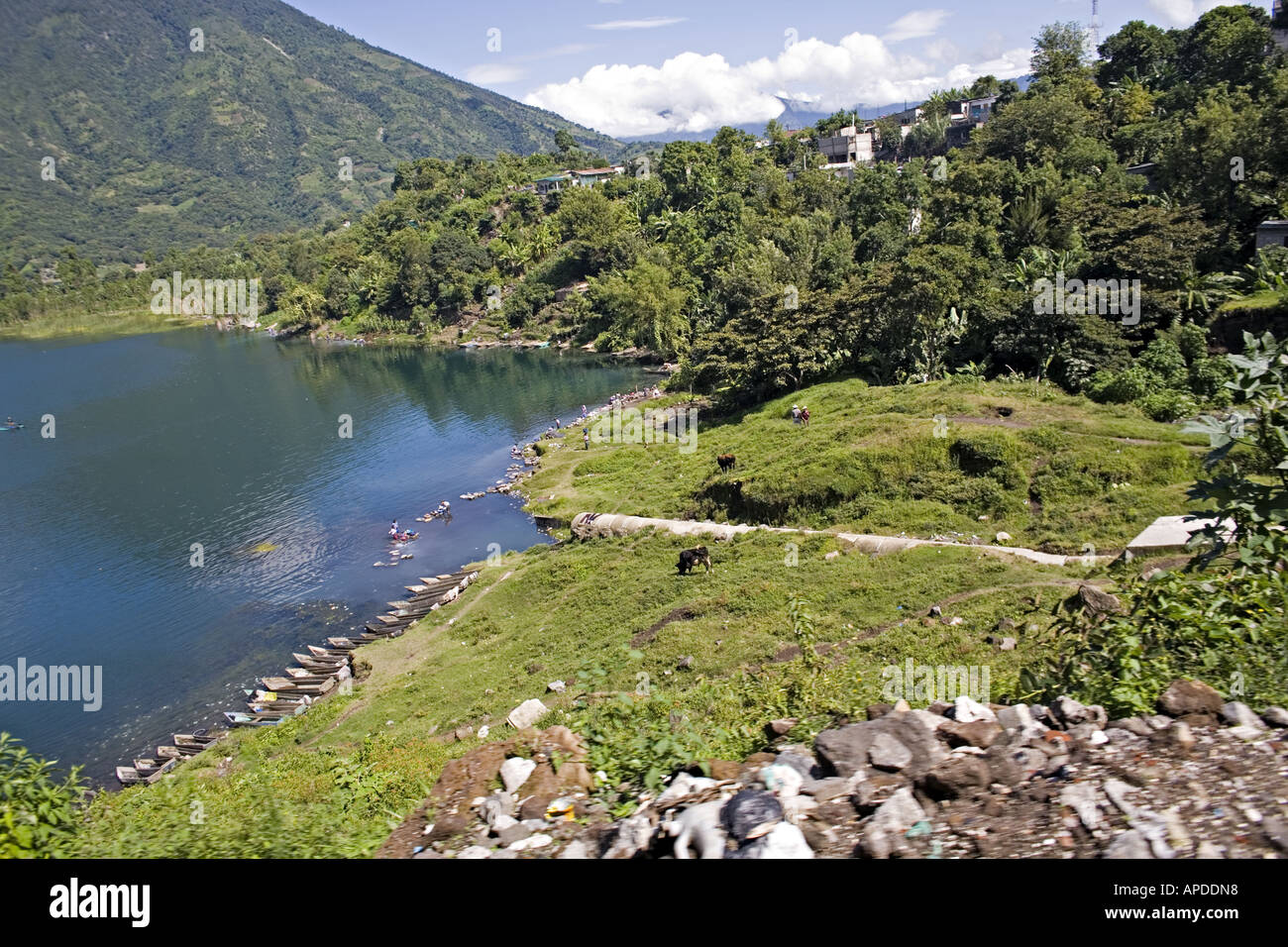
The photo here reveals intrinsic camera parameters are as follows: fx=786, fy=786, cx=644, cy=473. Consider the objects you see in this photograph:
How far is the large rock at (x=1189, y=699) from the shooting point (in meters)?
7.27

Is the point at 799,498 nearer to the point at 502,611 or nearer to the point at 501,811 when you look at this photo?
the point at 502,611

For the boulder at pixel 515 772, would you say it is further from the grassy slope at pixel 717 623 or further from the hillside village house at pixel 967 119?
the hillside village house at pixel 967 119

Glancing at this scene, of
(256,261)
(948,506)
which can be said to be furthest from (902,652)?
(256,261)

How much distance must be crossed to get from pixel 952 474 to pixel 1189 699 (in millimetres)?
16337

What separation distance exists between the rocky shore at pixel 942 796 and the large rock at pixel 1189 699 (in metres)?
0.02

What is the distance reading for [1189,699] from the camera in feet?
24.1

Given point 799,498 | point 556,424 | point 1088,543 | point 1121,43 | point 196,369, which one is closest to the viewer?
point 1088,543

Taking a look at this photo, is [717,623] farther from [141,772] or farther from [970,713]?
[141,772]

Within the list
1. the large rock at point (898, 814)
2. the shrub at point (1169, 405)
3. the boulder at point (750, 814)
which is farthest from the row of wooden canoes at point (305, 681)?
the shrub at point (1169, 405)

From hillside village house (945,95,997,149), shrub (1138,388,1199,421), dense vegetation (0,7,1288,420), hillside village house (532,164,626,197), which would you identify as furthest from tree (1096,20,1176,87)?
hillside village house (532,164,626,197)

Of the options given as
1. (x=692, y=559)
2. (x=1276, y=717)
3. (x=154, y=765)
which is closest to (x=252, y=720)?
(x=154, y=765)

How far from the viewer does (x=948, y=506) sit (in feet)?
72.6

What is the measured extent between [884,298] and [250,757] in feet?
104

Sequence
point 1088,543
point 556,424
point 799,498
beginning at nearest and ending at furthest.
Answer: point 1088,543, point 799,498, point 556,424
